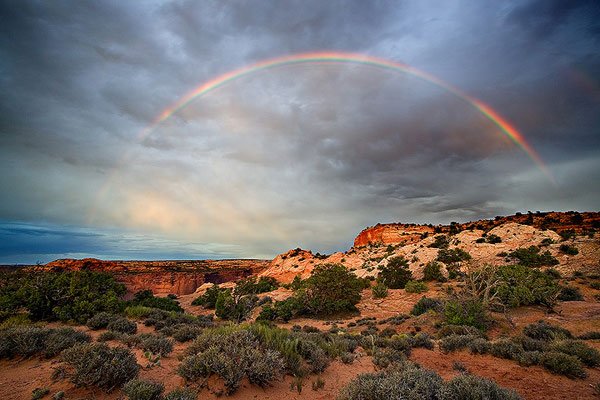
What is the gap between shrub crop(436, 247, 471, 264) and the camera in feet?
110

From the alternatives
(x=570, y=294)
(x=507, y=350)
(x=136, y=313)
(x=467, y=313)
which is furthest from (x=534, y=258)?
(x=136, y=313)

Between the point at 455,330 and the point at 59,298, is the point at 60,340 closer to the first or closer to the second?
the point at 59,298

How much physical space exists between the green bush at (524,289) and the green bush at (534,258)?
35.3 ft

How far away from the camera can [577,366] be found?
7.43 meters

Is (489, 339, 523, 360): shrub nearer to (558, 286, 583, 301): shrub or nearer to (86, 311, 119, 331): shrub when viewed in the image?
(558, 286, 583, 301): shrub

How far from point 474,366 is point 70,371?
36.6ft

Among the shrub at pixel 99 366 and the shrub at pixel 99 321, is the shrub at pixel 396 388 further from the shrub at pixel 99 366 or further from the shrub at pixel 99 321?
the shrub at pixel 99 321

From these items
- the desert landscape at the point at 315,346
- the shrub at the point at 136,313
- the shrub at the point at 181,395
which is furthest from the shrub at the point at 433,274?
the shrub at the point at 181,395

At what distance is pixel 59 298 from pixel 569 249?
43796mm

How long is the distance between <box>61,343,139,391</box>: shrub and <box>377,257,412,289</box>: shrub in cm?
2976

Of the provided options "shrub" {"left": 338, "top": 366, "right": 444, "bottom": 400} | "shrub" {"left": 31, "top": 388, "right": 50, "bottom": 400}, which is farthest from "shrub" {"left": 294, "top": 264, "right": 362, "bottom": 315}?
"shrub" {"left": 31, "top": 388, "right": 50, "bottom": 400}

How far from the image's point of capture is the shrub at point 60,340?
720 centimetres

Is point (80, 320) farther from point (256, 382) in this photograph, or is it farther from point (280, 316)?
point (280, 316)

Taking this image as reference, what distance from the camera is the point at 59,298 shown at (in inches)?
537
